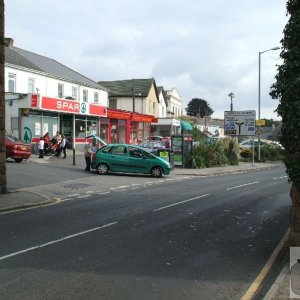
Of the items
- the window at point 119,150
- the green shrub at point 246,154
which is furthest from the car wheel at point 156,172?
the green shrub at point 246,154

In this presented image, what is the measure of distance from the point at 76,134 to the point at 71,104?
322 centimetres

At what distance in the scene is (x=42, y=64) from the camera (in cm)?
4303

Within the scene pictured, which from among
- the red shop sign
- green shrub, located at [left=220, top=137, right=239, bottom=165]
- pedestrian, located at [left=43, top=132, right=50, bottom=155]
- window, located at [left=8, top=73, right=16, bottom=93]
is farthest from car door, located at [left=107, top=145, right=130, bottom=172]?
green shrub, located at [left=220, top=137, right=239, bottom=165]

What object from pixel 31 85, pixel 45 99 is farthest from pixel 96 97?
pixel 45 99

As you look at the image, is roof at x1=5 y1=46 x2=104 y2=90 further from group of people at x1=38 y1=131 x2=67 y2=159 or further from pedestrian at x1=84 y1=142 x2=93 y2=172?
pedestrian at x1=84 y1=142 x2=93 y2=172

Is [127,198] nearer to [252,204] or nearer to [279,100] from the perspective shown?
[252,204]

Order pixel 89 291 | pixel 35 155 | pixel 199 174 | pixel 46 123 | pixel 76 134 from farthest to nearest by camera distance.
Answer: pixel 76 134, pixel 46 123, pixel 35 155, pixel 199 174, pixel 89 291

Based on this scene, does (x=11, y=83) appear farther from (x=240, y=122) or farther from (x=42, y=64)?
(x=240, y=122)

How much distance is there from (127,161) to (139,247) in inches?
683

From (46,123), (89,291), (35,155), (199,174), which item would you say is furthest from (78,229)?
(46,123)

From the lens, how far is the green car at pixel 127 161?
2603 centimetres

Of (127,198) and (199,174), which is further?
(199,174)

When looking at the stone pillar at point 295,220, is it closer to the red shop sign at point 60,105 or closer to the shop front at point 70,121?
the shop front at point 70,121

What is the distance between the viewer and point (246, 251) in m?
8.51
